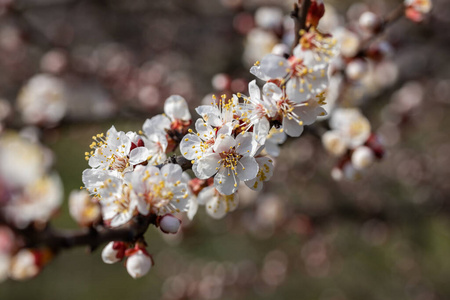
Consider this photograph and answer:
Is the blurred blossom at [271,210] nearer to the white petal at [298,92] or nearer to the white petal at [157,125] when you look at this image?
the white petal at [157,125]

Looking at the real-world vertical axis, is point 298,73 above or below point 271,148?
above

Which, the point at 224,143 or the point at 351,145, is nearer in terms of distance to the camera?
the point at 224,143

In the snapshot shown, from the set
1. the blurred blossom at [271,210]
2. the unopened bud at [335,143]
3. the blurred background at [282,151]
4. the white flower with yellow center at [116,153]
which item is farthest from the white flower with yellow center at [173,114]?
the blurred blossom at [271,210]

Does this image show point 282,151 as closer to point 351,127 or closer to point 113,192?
Answer: point 351,127

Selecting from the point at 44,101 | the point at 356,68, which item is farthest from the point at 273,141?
the point at 44,101

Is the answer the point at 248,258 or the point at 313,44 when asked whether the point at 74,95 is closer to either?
the point at 248,258

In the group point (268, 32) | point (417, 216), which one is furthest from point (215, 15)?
point (417, 216)

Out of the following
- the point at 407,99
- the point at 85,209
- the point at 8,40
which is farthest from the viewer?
the point at 8,40
